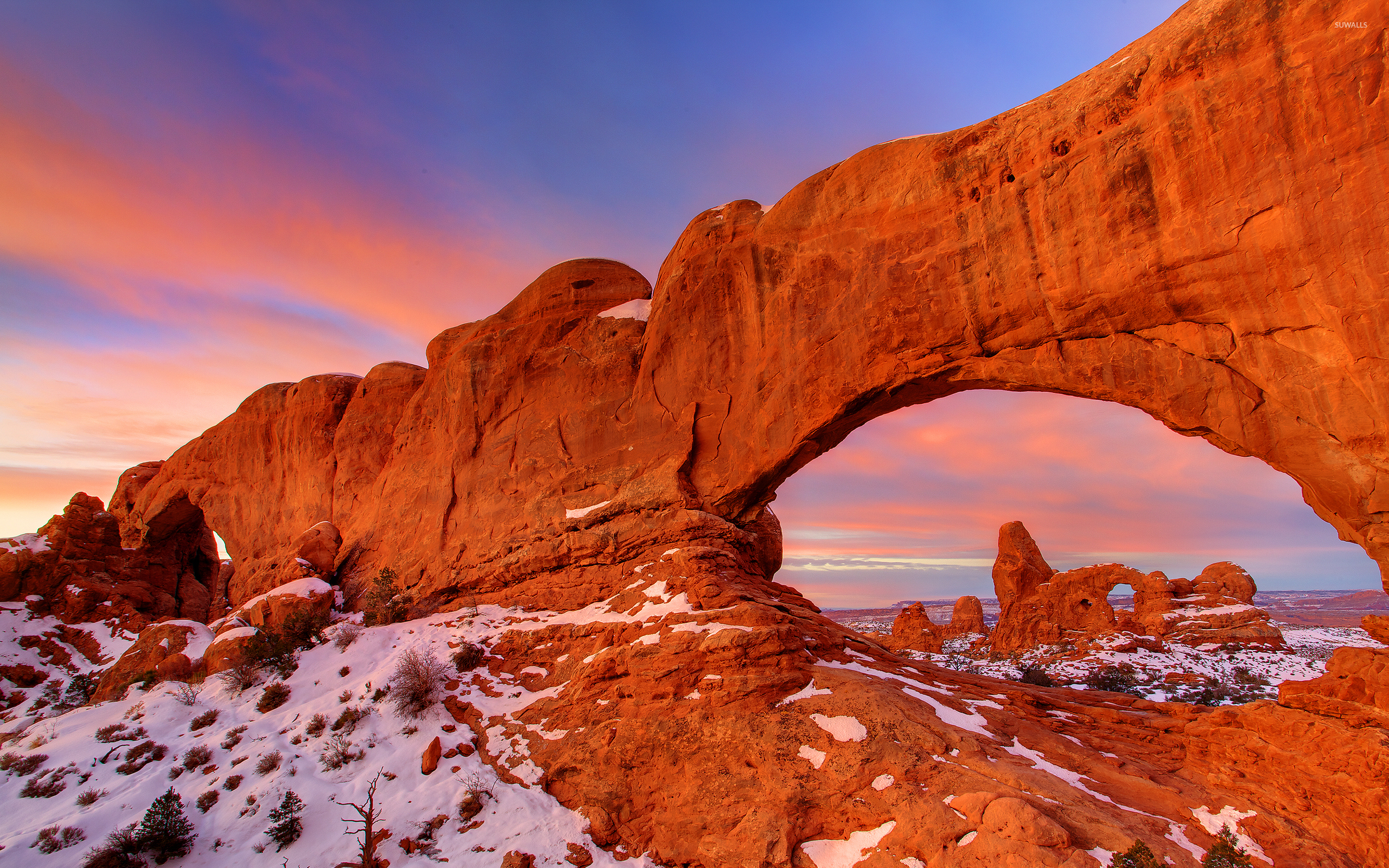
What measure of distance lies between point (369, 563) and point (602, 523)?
29.3 feet

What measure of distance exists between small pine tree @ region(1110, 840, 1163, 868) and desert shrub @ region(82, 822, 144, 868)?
13218 millimetres

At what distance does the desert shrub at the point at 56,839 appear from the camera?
8.98m

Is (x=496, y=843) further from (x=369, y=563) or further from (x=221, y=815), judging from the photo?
(x=369, y=563)

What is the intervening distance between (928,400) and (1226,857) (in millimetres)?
8508

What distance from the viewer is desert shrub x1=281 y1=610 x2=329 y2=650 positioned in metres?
14.8

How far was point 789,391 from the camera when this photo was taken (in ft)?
43.2

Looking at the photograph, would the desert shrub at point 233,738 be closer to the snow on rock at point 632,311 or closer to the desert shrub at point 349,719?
the desert shrub at point 349,719

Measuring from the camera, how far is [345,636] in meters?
14.4

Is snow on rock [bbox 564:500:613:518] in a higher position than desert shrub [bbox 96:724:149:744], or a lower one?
higher

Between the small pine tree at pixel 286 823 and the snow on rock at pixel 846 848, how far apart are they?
8078mm

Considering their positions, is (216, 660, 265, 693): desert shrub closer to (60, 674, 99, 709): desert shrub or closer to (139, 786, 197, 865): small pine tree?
(139, 786, 197, 865): small pine tree

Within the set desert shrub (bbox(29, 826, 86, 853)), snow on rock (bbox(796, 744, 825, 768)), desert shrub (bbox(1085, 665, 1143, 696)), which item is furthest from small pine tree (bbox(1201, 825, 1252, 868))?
desert shrub (bbox(29, 826, 86, 853))

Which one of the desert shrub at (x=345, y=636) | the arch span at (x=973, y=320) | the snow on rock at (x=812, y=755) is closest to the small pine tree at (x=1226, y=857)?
the snow on rock at (x=812, y=755)

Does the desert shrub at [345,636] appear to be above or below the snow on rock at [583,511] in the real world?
below
